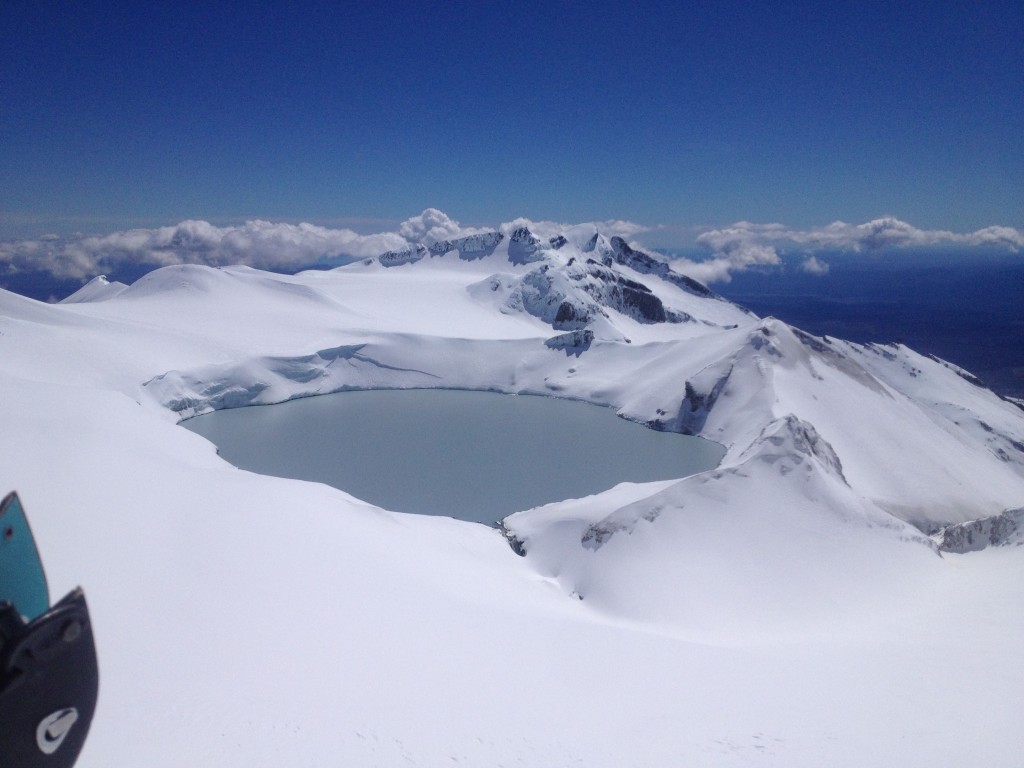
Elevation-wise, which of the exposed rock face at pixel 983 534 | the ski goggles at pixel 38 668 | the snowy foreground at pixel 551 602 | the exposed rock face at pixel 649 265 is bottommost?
the exposed rock face at pixel 983 534

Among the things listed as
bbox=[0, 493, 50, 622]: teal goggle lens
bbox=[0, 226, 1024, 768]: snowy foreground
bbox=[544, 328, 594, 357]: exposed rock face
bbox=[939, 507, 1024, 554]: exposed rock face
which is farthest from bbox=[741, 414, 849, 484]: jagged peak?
bbox=[544, 328, 594, 357]: exposed rock face

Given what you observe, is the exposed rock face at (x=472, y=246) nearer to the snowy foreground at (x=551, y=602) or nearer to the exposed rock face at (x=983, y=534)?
the snowy foreground at (x=551, y=602)

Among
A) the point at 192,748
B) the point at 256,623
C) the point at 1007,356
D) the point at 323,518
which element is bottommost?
the point at 1007,356

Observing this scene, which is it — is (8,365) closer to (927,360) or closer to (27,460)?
(27,460)

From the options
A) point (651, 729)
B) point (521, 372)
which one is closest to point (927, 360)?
point (521, 372)

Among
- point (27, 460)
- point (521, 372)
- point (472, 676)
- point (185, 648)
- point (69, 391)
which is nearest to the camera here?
point (185, 648)

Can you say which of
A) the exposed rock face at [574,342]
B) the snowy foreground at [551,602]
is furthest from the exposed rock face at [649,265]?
the snowy foreground at [551,602]

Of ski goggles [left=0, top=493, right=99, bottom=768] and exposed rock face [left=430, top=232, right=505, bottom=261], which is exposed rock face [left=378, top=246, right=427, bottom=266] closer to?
exposed rock face [left=430, top=232, right=505, bottom=261]
